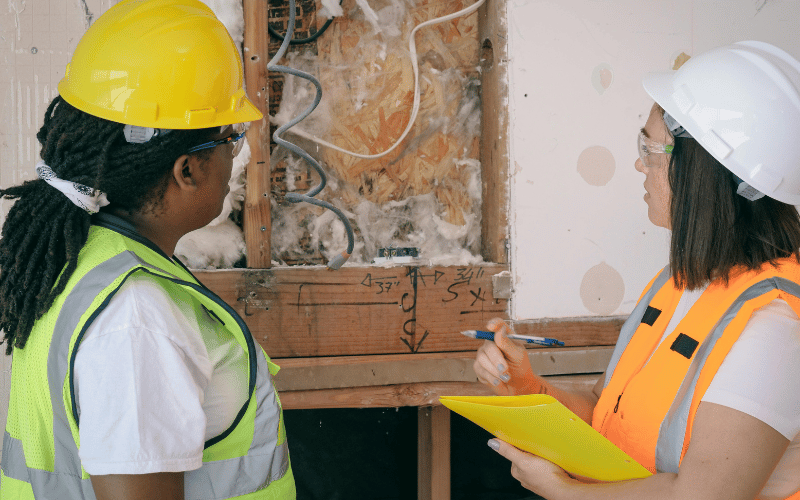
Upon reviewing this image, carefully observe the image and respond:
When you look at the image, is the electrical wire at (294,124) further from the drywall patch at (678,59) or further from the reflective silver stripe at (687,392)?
the drywall patch at (678,59)

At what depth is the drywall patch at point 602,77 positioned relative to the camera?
1.86 meters

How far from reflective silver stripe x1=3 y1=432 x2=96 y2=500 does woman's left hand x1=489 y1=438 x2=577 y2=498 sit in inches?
26.6

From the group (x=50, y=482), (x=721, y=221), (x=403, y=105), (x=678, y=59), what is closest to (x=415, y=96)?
(x=403, y=105)

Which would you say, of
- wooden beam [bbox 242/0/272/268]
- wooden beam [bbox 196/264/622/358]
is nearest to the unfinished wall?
wooden beam [bbox 242/0/272/268]

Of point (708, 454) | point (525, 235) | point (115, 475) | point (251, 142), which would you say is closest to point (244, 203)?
point (251, 142)

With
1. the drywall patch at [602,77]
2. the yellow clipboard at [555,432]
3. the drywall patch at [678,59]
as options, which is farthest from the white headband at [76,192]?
the drywall patch at [678,59]

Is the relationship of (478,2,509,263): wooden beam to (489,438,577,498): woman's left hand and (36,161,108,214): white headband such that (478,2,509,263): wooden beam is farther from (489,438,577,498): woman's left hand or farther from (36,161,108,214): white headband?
(36,161,108,214): white headband

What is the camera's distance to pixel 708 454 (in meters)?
0.80

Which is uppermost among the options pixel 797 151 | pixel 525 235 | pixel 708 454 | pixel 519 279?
pixel 797 151

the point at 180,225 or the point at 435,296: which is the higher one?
the point at 180,225

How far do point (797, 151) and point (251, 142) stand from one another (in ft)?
4.31

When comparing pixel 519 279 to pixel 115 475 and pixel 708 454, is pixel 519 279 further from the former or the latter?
pixel 115 475

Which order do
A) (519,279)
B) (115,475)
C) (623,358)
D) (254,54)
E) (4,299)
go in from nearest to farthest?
(115,475) < (4,299) < (623,358) < (254,54) < (519,279)

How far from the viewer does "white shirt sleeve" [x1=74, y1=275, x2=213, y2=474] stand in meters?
0.73
